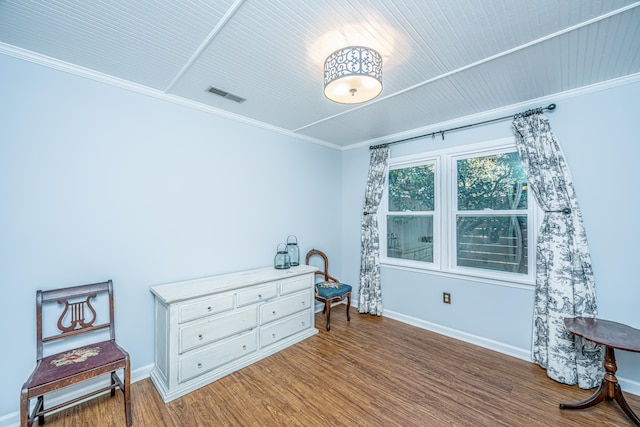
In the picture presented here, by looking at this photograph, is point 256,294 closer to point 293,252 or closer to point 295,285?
point 295,285

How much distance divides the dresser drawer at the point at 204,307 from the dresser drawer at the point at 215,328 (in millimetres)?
68

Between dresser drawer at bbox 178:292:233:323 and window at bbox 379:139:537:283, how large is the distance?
7.49 feet

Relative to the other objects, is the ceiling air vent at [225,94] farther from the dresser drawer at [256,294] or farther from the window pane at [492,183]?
the window pane at [492,183]

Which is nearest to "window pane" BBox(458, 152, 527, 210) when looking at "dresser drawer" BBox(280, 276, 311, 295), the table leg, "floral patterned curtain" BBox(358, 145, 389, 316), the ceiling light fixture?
"floral patterned curtain" BBox(358, 145, 389, 316)

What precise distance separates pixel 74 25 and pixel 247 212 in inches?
78.4

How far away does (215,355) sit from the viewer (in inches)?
91.1

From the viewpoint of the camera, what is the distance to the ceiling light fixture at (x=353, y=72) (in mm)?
1590

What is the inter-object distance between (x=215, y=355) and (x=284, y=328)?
78 centimetres

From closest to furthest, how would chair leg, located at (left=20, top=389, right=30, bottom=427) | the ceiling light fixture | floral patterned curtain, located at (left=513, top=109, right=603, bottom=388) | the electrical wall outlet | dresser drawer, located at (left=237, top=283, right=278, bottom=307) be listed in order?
1. chair leg, located at (left=20, top=389, right=30, bottom=427)
2. the ceiling light fixture
3. floral patterned curtain, located at (left=513, top=109, right=603, bottom=388)
4. dresser drawer, located at (left=237, top=283, right=278, bottom=307)
5. the electrical wall outlet

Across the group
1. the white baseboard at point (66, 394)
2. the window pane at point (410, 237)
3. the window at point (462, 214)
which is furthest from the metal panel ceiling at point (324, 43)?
the white baseboard at point (66, 394)

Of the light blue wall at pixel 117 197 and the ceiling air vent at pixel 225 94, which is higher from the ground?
the ceiling air vent at pixel 225 94

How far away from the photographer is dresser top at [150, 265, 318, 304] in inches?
85.5

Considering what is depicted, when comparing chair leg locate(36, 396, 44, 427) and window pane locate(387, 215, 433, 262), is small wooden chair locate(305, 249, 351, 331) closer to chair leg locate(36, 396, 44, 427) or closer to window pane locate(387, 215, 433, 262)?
window pane locate(387, 215, 433, 262)

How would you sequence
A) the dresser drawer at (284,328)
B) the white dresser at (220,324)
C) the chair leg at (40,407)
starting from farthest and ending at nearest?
the dresser drawer at (284,328) → the white dresser at (220,324) → the chair leg at (40,407)
